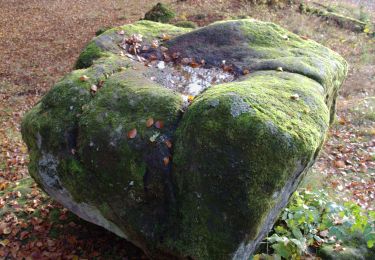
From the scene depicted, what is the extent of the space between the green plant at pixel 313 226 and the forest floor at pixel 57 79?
159cm

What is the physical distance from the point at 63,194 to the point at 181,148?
6.11 feet

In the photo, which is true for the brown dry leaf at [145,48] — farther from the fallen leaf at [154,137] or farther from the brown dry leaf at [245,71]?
the fallen leaf at [154,137]

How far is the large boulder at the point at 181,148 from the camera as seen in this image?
3.96 m

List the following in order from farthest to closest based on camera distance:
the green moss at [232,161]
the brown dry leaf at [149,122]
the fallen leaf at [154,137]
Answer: the brown dry leaf at [149,122] < the fallen leaf at [154,137] < the green moss at [232,161]

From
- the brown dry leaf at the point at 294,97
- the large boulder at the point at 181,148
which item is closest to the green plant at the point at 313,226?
the large boulder at the point at 181,148

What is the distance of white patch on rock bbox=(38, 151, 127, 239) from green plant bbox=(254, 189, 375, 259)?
1911 mm

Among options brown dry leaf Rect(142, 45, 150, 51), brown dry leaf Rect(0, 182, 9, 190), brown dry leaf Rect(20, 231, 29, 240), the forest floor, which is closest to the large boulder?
brown dry leaf Rect(142, 45, 150, 51)

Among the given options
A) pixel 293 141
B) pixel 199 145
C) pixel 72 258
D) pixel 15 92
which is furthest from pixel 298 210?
pixel 15 92

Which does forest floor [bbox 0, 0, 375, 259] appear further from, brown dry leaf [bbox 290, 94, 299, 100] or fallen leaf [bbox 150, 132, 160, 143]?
brown dry leaf [bbox 290, 94, 299, 100]

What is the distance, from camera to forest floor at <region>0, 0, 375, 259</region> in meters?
5.81

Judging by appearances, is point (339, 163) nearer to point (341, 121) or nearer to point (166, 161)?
point (341, 121)

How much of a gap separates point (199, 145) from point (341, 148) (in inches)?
222

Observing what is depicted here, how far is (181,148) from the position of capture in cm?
431

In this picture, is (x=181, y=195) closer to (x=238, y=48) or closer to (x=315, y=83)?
(x=315, y=83)
